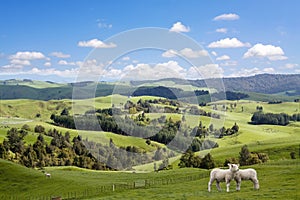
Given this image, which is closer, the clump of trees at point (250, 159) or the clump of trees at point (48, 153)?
the clump of trees at point (250, 159)

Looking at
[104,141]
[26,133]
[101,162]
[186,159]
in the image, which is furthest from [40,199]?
[26,133]

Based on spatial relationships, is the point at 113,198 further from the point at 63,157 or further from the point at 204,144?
the point at 204,144

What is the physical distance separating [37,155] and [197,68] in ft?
343

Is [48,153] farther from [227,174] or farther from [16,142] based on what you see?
[227,174]

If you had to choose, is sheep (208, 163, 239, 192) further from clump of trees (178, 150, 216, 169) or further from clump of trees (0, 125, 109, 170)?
clump of trees (0, 125, 109, 170)

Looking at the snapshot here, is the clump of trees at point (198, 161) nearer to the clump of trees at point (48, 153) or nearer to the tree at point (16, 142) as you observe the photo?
the clump of trees at point (48, 153)

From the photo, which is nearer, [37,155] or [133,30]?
[133,30]

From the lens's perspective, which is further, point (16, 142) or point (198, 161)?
point (16, 142)

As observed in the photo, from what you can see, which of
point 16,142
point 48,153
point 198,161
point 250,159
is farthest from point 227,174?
point 16,142

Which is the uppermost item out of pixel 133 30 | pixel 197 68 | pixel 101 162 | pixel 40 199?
pixel 133 30

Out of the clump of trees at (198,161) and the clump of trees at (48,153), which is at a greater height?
the clump of trees at (198,161)

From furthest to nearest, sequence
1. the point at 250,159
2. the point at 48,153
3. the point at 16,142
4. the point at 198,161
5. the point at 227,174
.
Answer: the point at 16,142
the point at 48,153
the point at 250,159
the point at 198,161
the point at 227,174

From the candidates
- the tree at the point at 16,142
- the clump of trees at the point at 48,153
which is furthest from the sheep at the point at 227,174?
the tree at the point at 16,142

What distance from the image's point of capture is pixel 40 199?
57.0 meters
